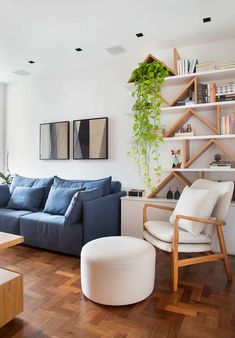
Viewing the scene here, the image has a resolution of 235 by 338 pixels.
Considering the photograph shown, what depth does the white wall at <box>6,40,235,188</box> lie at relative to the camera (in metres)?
3.63

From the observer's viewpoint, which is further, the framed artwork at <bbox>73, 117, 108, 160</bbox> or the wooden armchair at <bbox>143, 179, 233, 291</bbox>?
the framed artwork at <bbox>73, 117, 108, 160</bbox>

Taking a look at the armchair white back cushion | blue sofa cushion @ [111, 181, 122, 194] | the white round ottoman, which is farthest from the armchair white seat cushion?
blue sofa cushion @ [111, 181, 122, 194]

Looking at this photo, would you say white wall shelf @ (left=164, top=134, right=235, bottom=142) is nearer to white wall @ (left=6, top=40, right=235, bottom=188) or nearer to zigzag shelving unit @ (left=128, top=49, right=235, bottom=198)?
zigzag shelving unit @ (left=128, top=49, right=235, bottom=198)

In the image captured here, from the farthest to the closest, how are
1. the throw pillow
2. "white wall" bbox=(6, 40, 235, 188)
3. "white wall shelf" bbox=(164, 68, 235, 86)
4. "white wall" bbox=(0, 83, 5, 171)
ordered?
"white wall" bbox=(0, 83, 5, 171), "white wall" bbox=(6, 40, 235, 188), "white wall shelf" bbox=(164, 68, 235, 86), the throw pillow

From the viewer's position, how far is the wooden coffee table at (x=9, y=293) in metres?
1.60

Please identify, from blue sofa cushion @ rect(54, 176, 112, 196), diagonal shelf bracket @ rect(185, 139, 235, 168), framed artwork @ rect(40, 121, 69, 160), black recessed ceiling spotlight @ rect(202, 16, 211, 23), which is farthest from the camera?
framed artwork @ rect(40, 121, 69, 160)

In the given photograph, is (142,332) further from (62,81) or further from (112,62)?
(62,81)

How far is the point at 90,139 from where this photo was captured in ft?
12.9

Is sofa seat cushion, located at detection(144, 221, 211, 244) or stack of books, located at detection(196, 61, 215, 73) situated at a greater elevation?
stack of books, located at detection(196, 61, 215, 73)

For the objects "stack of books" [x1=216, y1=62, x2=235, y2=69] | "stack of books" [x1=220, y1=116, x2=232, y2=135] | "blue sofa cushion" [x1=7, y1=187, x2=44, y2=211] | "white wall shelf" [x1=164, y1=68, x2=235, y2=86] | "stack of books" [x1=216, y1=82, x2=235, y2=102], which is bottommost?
"blue sofa cushion" [x1=7, y1=187, x2=44, y2=211]

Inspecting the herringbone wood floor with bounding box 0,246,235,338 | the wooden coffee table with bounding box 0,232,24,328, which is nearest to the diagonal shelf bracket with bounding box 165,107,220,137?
the herringbone wood floor with bounding box 0,246,235,338

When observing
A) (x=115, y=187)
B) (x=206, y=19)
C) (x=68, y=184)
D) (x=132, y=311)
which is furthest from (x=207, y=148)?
(x=132, y=311)

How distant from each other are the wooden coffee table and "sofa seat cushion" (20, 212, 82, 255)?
3.34 ft

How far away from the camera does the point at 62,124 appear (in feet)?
13.8
